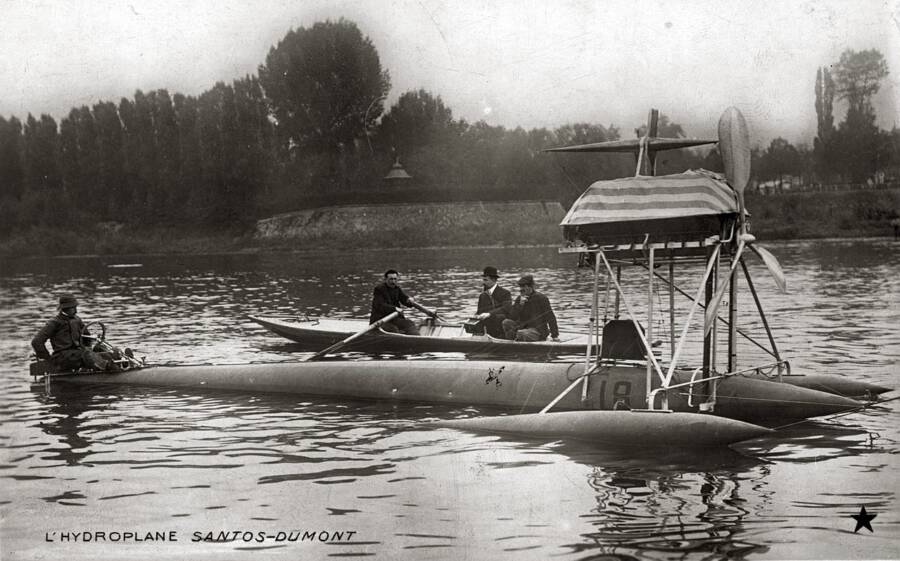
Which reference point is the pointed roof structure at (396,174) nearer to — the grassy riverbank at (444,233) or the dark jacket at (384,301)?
the grassy riverbank at (444,233)

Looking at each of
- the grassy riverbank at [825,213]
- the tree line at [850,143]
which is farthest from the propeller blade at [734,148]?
the grassy riverbank at [825,213]

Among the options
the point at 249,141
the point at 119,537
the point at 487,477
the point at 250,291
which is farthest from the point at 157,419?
the point at 249,141

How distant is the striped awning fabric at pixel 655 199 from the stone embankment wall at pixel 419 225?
76.8 meters

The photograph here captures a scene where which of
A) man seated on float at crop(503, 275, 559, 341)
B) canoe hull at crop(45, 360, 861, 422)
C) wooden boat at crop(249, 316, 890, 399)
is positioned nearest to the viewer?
canoe hull at crop(45, 360, 861, 422)

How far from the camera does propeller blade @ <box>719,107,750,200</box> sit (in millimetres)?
12375

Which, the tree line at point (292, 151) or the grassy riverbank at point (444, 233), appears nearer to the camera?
the grassy riverbank at point (444, 233)

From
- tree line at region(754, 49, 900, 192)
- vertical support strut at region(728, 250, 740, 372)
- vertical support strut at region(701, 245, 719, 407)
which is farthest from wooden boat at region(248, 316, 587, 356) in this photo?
tree line at region(754, 49, 900, 192)

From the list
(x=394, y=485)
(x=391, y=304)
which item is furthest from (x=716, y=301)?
(x=391, y=304)

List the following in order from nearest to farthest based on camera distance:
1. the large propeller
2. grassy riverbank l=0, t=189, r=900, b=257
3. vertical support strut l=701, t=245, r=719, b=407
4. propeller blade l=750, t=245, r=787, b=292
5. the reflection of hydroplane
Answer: propeller blade l=750, t=245, r=787, b=292 < the reflection of hydroplane < the large propeller < vertical support strut l=701, t=245, r=719, b=407 < grassy riverbank l=0, t=189, r=900, b=257

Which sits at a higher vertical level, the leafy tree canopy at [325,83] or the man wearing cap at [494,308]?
the leafy tree canopy at [325,83]

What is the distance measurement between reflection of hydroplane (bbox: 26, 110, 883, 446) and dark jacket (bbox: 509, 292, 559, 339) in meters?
4.60

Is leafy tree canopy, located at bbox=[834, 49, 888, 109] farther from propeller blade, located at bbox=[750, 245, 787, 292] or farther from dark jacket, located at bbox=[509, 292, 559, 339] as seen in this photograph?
propeller blade, located at bbox=[750, 245, 787, 292]

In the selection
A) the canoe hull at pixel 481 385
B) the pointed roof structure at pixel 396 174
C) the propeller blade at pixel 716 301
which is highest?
the pointed roof structure at pixel 396 174

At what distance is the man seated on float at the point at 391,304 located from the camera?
22.0m
